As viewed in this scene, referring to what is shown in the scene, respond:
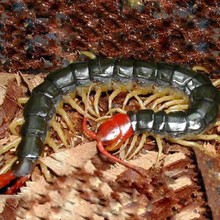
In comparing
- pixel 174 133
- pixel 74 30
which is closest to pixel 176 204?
pixel 174 133

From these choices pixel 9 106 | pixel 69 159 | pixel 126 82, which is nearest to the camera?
pixel 69 159

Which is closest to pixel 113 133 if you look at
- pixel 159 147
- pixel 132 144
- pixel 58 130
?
pixel 132 144

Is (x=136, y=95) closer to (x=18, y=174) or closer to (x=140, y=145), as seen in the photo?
(x=140, y=145)

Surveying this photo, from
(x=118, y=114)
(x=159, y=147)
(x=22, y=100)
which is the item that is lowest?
(x=159, y=147)

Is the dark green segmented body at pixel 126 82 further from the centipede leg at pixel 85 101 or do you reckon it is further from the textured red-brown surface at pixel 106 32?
the textured red-brown surface at pixel 106 32

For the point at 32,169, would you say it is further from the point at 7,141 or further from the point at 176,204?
the point at 176,204

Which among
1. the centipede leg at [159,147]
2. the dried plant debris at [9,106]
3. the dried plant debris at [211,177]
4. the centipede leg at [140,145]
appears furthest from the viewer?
the dried plant debris at [9,106]

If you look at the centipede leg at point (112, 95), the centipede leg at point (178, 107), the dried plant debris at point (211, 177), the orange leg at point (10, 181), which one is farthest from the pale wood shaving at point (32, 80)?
the dried plant debris at point (211, 177)
